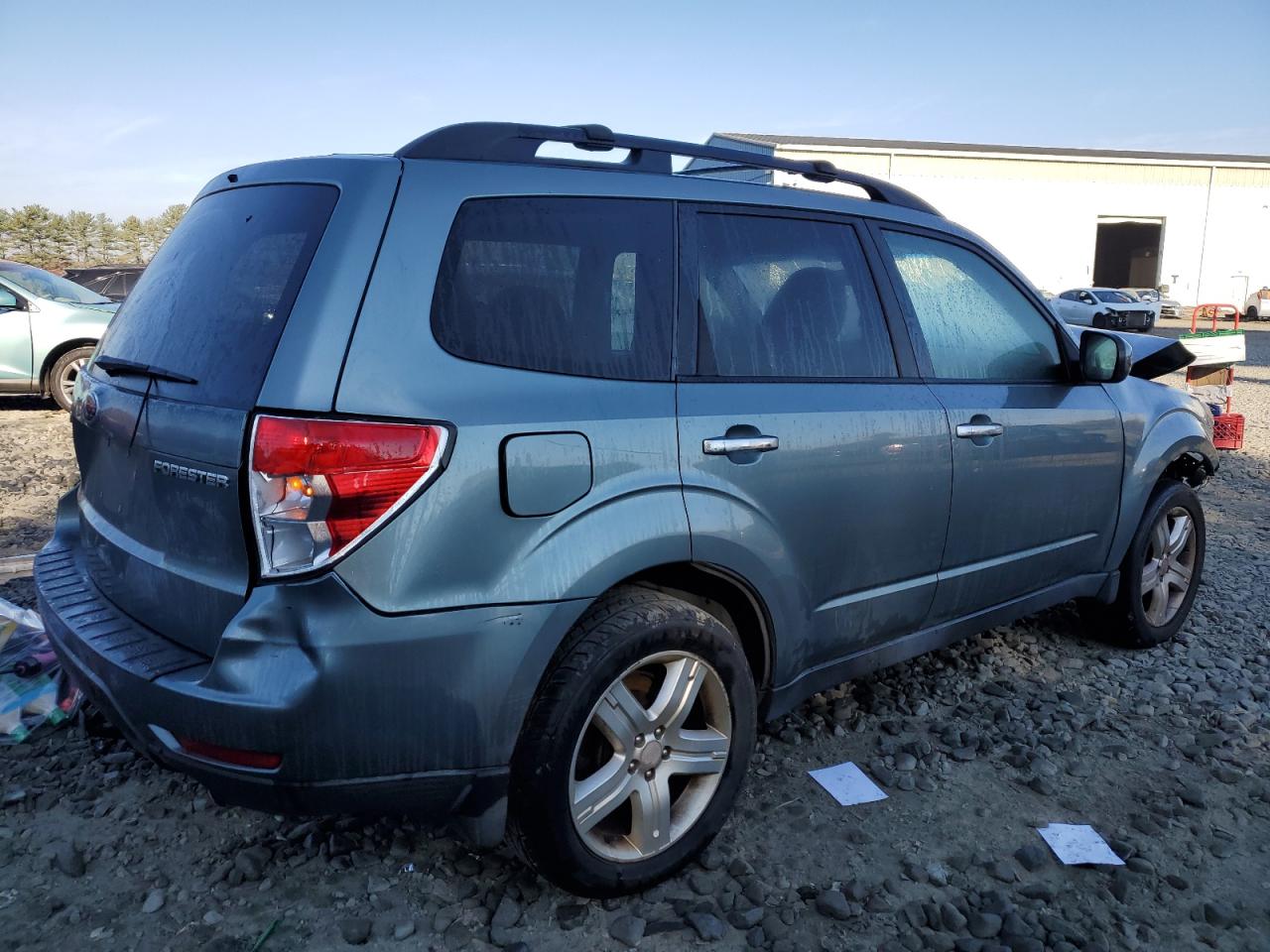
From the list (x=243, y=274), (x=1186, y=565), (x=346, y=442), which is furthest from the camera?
(x=1186, y=565)

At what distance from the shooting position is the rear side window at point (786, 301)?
2693 mm

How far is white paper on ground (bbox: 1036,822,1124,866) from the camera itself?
276 centimetres

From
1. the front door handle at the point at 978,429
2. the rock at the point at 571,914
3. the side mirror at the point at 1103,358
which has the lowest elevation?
the rock at the point at 571,914

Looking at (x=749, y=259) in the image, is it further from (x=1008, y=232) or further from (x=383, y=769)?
(x=1008, y=232)

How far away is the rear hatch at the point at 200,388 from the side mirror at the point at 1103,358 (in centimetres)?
273

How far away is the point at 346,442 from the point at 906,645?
2.06m

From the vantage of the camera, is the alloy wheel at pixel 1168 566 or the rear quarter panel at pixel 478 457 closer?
the rear quarter panel at pixel 478 457

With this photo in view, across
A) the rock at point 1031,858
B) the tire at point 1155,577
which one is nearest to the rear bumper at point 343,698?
the rock at point 1031,858

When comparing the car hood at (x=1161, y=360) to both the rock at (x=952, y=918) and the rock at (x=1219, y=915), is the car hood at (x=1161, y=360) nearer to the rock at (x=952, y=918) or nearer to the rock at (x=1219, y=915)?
the rock at (x=1219, y=915)

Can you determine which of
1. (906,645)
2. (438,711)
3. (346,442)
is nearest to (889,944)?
(906,645)

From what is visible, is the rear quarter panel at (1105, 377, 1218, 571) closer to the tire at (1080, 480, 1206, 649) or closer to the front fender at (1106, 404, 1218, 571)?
the front fender at (1106, 404, 1218, 571)

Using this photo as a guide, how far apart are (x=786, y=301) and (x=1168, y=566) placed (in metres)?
2.60

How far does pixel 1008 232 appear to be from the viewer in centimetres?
4281

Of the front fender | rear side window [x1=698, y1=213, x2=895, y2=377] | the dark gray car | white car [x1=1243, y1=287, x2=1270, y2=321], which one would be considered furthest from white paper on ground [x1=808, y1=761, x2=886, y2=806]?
white car [x1=1243, y1=287, x2=1270, y2=321]
